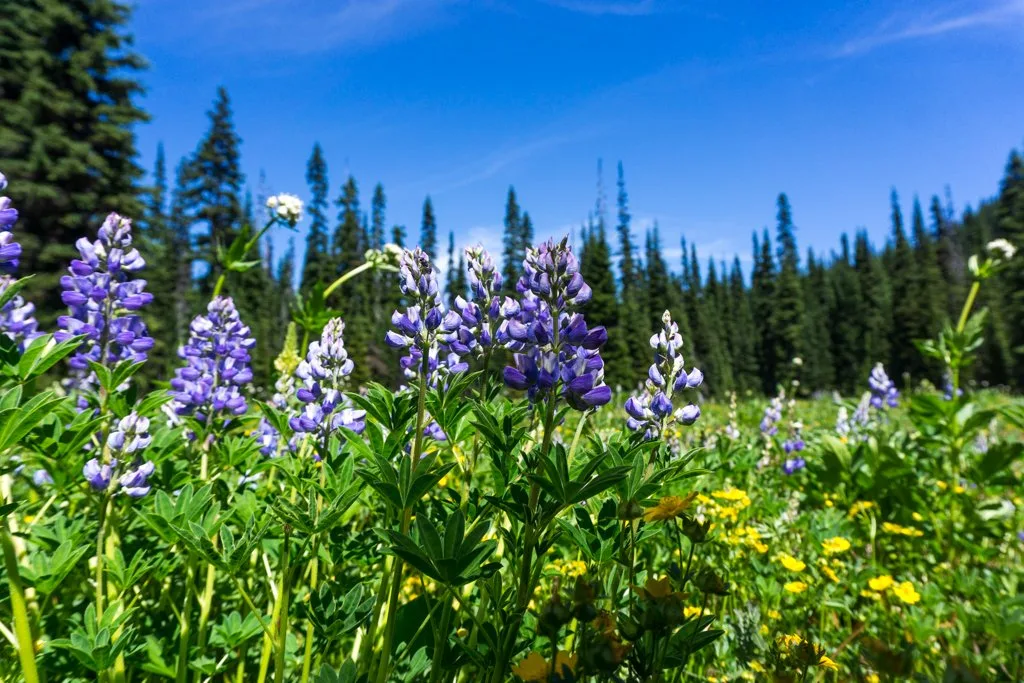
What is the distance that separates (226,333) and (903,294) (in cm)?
5745

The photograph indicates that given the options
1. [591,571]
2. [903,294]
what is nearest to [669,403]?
[591,571]

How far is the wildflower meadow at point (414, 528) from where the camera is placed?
1.38 meters

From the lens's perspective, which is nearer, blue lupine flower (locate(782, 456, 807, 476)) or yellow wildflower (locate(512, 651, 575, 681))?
yellow wildflower (locate(512, 651, 575, 681))

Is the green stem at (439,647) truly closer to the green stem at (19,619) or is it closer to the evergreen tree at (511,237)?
the green stem at (19,619)

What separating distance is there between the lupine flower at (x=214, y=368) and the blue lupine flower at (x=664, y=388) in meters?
1.84

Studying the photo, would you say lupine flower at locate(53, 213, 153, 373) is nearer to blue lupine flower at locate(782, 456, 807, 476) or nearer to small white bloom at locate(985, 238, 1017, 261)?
blue lupine flower at locate(782, 456, 807, 476)

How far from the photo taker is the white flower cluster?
374cm

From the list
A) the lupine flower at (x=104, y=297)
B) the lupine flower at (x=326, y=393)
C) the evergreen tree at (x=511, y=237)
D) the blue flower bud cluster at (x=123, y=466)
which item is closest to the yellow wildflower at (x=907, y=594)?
the lupine flower at (x=326, y=393)

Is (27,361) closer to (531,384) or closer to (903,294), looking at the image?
(531,384)

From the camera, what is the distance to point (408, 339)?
1.80m

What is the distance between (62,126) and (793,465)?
25.4 metres

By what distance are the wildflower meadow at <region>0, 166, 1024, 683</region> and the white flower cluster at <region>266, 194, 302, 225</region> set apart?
0.03 meters

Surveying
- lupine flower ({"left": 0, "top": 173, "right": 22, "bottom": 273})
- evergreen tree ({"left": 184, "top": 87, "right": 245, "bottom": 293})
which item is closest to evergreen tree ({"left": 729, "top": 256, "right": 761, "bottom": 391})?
evergreen tree ({"left": 184, "top": 87, "right": 245, "bottom": 293})

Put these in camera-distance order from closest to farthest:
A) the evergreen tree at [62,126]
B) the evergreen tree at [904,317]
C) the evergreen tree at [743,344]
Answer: the evergreen tree at [62,126] < the evergreen tree at [904,317] < the evergreen tree at [743,344]
